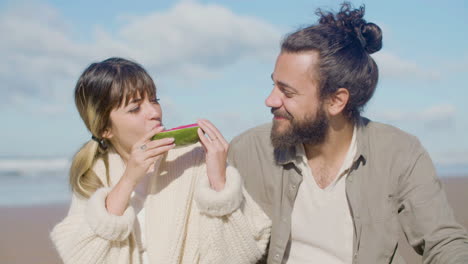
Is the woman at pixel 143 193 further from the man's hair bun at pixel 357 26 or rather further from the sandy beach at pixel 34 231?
the sandy beach at pixel 34 231

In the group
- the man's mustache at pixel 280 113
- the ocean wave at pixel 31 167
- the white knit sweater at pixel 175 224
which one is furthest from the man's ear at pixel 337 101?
the ocean wave at pixel 31 167

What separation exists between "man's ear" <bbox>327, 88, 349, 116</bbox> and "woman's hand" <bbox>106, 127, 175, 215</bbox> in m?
1.27

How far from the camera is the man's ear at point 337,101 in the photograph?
3.79 metres

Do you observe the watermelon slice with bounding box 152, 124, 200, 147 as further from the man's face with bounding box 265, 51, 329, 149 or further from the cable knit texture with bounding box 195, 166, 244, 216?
the man's face with bounding box 265, 51, 329, 149

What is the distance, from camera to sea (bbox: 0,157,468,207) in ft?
32.0

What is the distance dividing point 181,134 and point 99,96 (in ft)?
2.16

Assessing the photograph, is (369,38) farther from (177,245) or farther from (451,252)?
(177,245)

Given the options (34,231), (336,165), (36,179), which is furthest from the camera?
(36,179)

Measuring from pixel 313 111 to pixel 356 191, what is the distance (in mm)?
659

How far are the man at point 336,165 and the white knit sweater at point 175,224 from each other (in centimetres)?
29

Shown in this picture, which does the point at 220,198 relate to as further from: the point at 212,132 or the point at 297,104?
the point at 297,104

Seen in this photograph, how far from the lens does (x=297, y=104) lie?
3.70m

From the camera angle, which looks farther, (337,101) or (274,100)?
(337,101)

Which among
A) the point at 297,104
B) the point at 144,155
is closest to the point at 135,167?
the point at 144,155
